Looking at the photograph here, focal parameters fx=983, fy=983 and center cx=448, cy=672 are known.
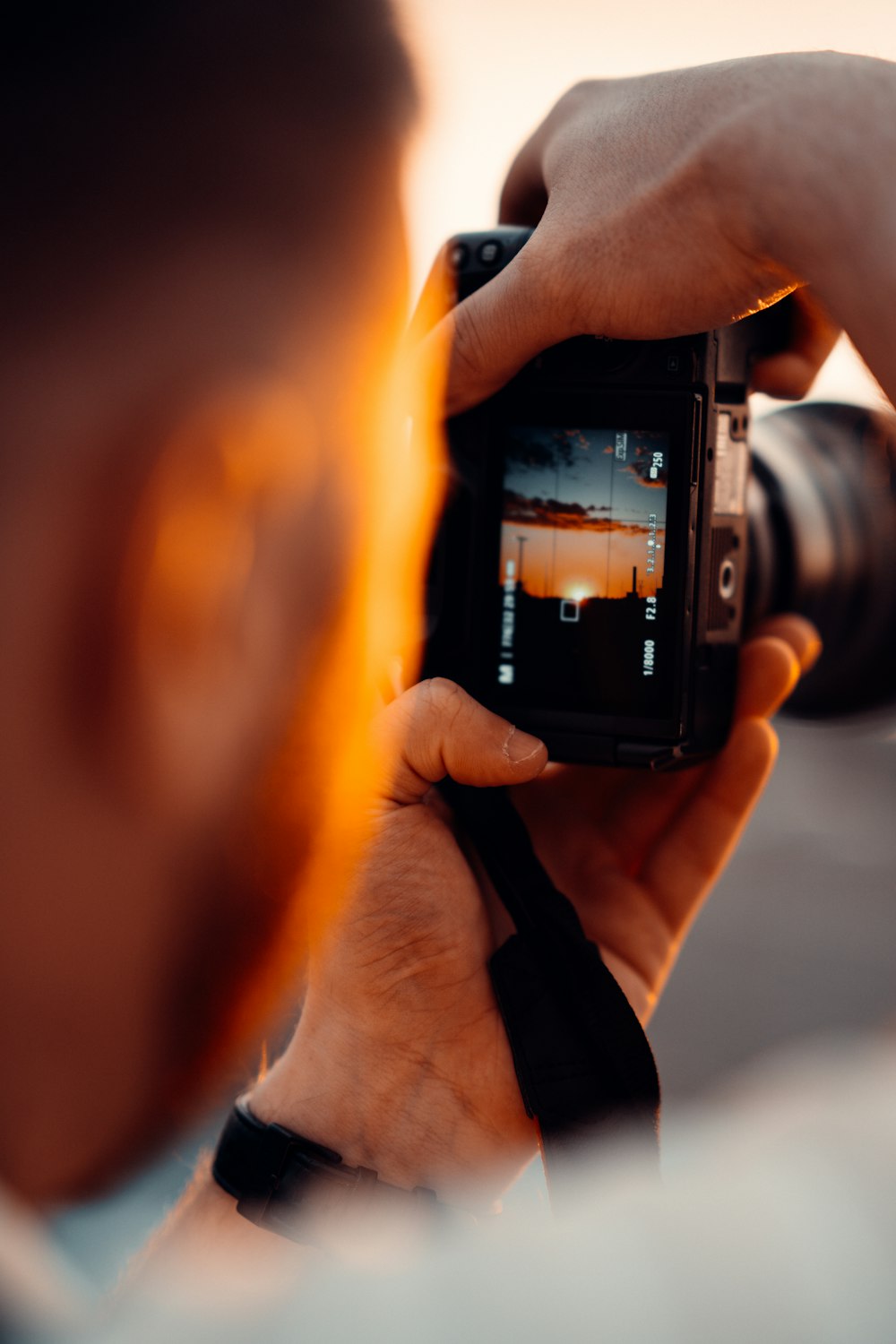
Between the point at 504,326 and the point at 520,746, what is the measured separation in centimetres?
20

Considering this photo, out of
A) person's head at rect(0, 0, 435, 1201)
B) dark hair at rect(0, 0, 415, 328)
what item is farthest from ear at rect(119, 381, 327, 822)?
dark hair at rect(0, 0, 415, 328)

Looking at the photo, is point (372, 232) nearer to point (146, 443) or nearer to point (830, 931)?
point (146, 443)

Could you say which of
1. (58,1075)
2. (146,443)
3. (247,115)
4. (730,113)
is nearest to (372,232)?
(247,115)

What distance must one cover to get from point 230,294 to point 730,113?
50 centimetres

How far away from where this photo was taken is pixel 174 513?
31.4 inches

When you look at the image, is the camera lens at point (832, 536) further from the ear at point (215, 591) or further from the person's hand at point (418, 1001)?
the ear at point (215, 591)

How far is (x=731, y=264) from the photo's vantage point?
1.33 feet

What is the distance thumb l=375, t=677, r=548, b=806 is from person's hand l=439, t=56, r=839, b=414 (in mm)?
160

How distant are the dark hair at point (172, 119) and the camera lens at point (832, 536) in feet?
1.42

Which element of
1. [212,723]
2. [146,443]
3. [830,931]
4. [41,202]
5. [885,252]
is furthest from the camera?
[830,931]

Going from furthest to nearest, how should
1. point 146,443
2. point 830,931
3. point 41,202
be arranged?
point 830,931 → point 146,443 → point 41,202

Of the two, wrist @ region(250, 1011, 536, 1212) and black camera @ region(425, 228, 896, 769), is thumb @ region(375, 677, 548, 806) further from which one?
wrist @ region(250, 1011, 536, 1212)

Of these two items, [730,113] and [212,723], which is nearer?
[730,113]

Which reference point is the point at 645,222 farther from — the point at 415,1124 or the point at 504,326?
the point at 415,1124
